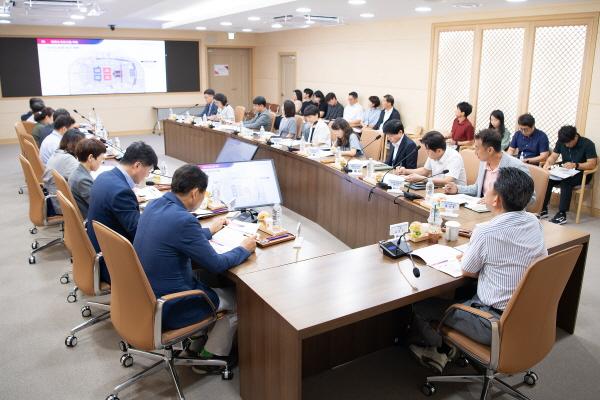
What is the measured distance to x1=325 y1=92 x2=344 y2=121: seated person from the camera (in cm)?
874

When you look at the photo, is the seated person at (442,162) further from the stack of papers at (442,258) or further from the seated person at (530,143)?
the seated person at (530,143)

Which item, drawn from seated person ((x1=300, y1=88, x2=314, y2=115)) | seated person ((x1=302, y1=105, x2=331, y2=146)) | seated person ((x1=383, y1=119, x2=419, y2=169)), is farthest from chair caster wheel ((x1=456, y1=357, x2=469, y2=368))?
seated person ((x1=300, y1=88, x2=314, y2=115))

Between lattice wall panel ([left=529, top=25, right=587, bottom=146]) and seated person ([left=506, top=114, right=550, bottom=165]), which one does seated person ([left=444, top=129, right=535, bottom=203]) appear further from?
lattice wall panel ([left=529, top=25, right=587, bottom=146])

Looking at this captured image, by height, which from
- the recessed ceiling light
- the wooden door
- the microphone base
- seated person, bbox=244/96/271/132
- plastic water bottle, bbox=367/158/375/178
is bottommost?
the microphone base

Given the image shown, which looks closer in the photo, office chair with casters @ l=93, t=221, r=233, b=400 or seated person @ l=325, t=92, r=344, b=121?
office chair with casters @ l=93, t=221, r=233, b=400

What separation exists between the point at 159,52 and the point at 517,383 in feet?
33.2

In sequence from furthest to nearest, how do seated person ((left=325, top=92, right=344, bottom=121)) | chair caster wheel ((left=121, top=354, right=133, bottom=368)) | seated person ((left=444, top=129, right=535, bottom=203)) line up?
seated person ((left=325, top=92, right=344, bottom=121)), seated person ((left=444, top=129, right=535, bottom=203)), chair caster wheel ((left=121, top=354, right=133, bottom=368))

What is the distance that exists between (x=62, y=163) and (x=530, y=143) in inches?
188

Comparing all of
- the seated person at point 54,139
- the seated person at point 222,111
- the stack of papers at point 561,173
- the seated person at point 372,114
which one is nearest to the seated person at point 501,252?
Result: the stack of papers at point 561,173

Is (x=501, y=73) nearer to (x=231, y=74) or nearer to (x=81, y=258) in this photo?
(x=81, y=258)

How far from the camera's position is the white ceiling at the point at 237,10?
18.5 ft

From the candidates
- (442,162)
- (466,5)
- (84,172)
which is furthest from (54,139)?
(466,5)

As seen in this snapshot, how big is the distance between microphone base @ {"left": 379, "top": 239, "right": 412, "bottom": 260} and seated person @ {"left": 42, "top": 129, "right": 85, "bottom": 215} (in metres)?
2.63

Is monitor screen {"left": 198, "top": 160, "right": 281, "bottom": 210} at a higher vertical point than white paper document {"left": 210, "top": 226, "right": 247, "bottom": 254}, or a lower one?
higher
